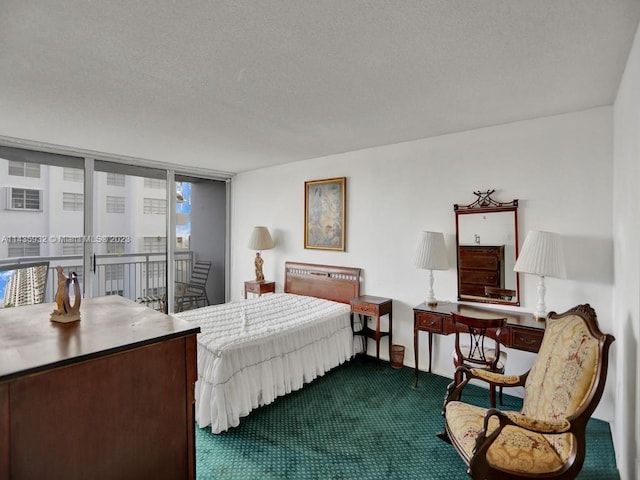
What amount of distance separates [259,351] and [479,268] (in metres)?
Result: 2.22

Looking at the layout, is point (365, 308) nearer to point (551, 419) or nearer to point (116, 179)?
point (551, 419)

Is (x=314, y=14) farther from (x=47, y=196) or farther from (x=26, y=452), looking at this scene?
(x=47, y=196)

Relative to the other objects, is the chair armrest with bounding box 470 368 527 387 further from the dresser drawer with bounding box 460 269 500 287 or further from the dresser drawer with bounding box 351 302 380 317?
the dresser drawer with bounding box 351 302 380 317

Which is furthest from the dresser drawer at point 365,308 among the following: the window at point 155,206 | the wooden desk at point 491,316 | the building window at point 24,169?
the building window at point 24,169

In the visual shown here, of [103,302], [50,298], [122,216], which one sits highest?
[122,216]

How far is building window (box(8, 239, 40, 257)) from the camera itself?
3.87 metres

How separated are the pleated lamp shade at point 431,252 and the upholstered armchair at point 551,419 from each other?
140 centimetres

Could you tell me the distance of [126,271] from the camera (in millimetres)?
4852

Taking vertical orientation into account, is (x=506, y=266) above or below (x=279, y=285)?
above

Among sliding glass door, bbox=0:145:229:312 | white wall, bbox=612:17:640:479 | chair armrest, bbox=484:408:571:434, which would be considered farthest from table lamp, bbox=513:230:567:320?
sliding glass door, bbox=0:145:229:312

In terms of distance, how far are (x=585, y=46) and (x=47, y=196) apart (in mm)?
5240

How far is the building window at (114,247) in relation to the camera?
457 cm

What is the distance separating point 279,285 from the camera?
518 cm

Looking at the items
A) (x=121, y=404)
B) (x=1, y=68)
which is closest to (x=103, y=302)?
(x=121, y=404)
